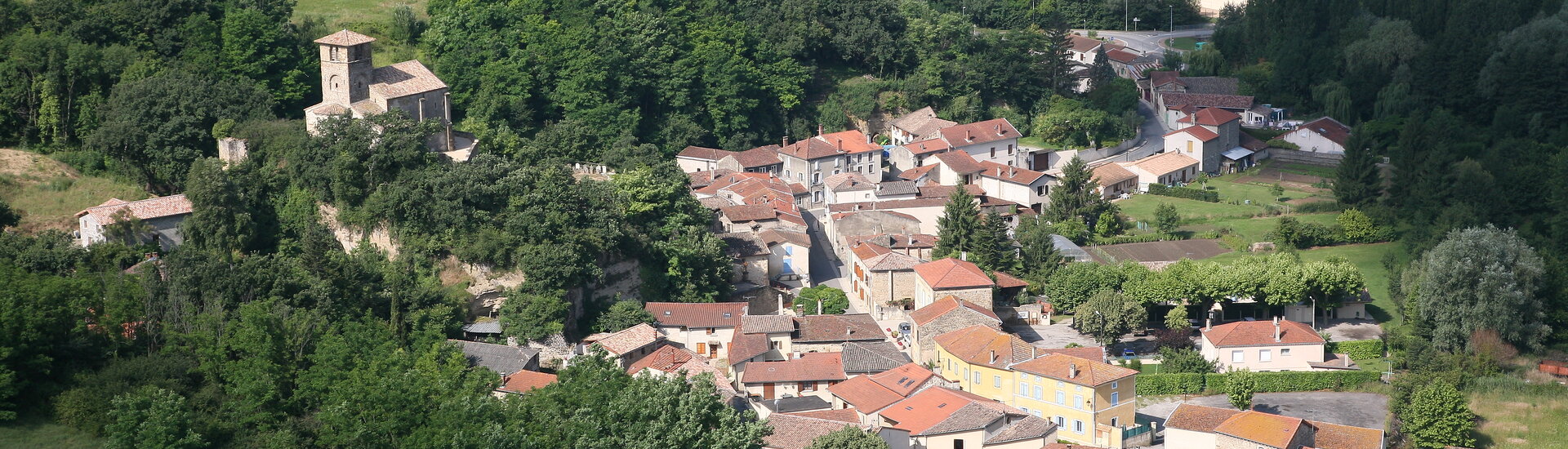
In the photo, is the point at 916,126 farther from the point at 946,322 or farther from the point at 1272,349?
the point at 1272,349

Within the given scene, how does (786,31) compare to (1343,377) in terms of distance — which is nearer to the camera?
(1343,377)

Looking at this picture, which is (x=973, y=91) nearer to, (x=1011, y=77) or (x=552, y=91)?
(x=1011, y=77)

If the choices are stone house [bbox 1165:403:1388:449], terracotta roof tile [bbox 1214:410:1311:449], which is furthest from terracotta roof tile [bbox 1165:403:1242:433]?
terracotta roof tile [bbox 1214:410:1311:449]

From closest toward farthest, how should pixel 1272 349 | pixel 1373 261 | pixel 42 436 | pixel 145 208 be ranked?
pixel 42 436, pixel 145 208, pixel 1272 349, pixel 1373 261

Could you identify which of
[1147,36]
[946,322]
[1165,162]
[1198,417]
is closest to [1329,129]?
[1165,162]

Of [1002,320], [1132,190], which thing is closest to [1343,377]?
[1002,320]
